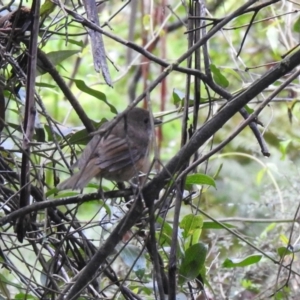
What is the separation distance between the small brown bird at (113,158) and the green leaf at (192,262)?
27 cm

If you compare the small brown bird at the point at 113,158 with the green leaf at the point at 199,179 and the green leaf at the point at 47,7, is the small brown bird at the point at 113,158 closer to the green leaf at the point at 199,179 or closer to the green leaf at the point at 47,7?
the green leaf at the point at 199,179

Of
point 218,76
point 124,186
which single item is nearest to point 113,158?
point 124,186

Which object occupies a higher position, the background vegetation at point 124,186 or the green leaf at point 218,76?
the green leaf at point 218,76

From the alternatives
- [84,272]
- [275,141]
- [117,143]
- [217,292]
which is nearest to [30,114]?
[84,272]

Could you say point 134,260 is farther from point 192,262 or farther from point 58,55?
point 58,55

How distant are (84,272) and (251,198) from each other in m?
3.10

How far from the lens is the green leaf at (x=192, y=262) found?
1.83 m

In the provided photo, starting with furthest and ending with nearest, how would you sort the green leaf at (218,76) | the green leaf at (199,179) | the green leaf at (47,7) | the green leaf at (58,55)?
the green leaf at (58,55) < the green leaf at (218,76) < the green leaf at (47,7) < the green leaf at (199,179)

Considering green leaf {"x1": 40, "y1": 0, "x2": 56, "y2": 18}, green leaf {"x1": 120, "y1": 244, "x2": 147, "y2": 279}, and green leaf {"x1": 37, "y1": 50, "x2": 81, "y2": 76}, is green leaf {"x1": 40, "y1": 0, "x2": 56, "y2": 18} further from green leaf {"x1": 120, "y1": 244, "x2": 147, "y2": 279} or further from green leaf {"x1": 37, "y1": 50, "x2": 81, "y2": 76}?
green leaf {"x1": 120, "y1": 244, "x2": 147, "y2": 279}

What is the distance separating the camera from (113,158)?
6.77ft

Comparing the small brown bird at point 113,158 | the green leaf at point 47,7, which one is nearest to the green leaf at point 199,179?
the small brown bird at point 113,158

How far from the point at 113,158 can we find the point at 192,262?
434 mm

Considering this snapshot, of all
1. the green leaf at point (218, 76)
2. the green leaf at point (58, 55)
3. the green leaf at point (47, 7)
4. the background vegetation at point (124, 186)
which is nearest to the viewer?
the background vegetation at point (124, 186)

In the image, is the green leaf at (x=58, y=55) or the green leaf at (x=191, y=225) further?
the green leaf at (x=58, y=55)
